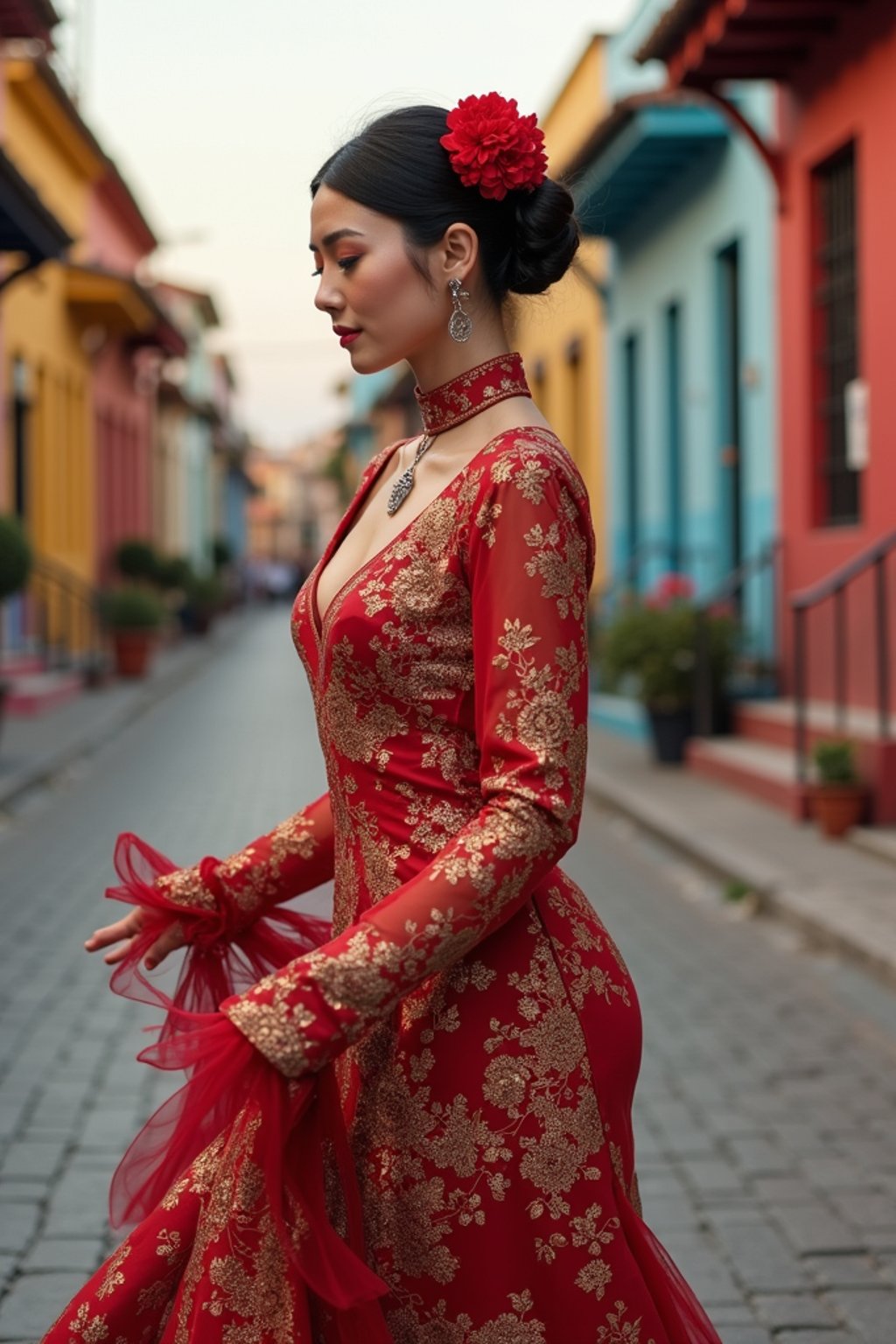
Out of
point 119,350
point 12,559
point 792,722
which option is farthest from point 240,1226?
point 119,350

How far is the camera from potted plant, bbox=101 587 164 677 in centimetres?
2259

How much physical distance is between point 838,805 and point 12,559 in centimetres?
685

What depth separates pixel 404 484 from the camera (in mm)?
2207

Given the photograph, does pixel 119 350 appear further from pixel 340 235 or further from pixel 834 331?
pixel 340 235

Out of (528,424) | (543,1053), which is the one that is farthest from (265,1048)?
(528,424)

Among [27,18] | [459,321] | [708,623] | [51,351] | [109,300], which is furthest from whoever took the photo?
[109,300]

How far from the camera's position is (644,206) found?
1855 centimetres

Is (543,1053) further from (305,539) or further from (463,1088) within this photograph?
(305,539)

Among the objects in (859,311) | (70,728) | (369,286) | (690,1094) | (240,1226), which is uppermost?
(859,311)

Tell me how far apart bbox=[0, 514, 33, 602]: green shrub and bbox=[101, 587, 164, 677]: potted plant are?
8.50 metres

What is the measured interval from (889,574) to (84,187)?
66.1ft

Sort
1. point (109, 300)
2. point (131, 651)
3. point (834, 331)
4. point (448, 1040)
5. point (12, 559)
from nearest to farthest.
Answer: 1. point (448, 1040)
2. point (834, 331)
3. point (12, 559)
4. point (131, 651)
5. point (109, 300)

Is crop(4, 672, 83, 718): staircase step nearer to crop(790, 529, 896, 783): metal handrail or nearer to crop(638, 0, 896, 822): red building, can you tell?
crop(638, 0, 896, 822): red building

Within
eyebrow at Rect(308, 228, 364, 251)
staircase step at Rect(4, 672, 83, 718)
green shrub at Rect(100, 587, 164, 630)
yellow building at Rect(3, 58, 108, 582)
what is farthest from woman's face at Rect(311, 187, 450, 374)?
green shrub at Rect(100, 587, 164, 630)
